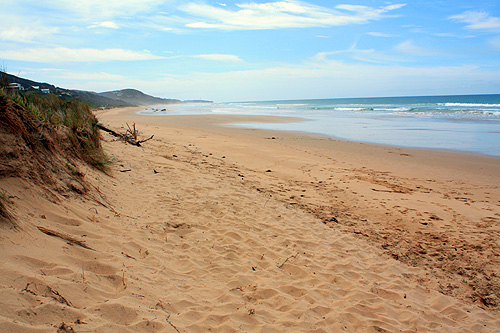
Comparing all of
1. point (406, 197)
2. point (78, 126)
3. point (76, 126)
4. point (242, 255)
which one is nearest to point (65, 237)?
point (242, 255)

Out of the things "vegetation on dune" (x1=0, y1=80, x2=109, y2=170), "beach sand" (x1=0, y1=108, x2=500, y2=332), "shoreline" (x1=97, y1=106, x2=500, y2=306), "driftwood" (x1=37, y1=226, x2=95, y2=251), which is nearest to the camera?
"beach sand" (x1=0, y1=108, x2=500, y2=332)

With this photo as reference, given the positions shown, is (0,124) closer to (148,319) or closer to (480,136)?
(148,319)

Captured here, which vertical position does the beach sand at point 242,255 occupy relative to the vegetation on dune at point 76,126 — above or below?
below

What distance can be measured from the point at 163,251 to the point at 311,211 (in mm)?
3163

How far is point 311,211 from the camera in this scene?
593 cm

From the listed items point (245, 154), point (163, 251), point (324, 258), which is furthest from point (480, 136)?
point (163, 251)

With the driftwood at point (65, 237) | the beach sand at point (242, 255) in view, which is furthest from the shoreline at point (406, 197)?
the driftwood at point (65, 237)

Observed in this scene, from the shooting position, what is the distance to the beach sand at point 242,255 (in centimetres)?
243

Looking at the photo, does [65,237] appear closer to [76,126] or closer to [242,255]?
[242,255]

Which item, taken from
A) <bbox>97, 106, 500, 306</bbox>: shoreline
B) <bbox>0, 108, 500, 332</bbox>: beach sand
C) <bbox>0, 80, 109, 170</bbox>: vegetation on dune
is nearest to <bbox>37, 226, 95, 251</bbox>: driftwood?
<bbox>0, 108, 500, 332</bbox>: beach sand

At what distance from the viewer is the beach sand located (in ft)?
7.97

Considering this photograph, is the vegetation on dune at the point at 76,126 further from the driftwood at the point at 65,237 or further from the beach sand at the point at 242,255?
the driftwood at the point at 65,237

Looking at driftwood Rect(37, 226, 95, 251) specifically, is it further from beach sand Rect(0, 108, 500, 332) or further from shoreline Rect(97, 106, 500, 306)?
shoreline Rect(97, 106, 500, 306)

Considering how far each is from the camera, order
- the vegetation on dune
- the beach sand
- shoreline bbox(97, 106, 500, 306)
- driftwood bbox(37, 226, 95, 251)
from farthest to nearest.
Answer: the vegetation on dune
shoreline bbox(97, 106, 500, 306)
driftwood bbox(37, 226, 95, 251)
the beach sand
